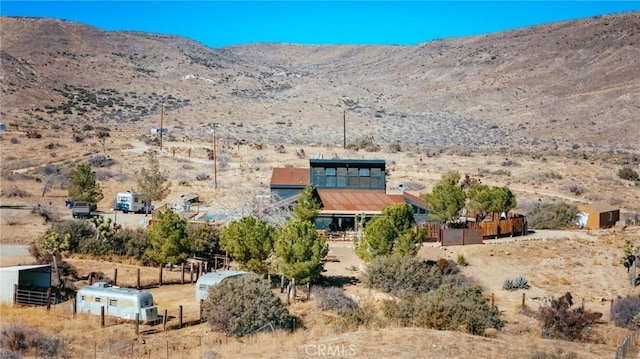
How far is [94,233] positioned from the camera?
41156 millimetres

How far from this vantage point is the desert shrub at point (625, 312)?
31.1 meters

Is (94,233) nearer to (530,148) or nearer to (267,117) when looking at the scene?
(530,148)

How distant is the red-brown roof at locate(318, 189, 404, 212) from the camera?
157 feet

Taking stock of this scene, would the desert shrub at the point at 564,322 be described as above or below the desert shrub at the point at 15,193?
below

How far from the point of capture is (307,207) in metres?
45.1

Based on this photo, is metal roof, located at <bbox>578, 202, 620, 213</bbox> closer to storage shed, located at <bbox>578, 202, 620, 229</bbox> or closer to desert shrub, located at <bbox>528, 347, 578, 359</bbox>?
storage shed, located at <bbox>578, 202, 620, 229</bbox>

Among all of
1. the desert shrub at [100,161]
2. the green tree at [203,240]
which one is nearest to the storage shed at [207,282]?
the green tree at [203,240]

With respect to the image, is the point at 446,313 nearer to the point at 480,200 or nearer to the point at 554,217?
the point at 480,200

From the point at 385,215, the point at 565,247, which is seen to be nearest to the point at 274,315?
the point at 385,215

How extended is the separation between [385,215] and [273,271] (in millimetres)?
6462

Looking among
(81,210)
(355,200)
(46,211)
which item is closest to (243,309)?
(355,200)
